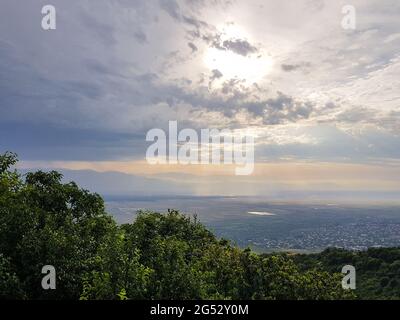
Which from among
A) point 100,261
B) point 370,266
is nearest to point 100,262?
point 100,261

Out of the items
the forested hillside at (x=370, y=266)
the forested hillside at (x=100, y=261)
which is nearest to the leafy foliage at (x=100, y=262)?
the forested hillside at (x=100, y=261)

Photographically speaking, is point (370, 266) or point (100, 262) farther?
point (370, 266)

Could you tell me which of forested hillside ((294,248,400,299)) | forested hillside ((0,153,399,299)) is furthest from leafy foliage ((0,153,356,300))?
forested hillside ((294,248,400,299))

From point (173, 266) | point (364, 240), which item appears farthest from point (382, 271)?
point (173, 266)

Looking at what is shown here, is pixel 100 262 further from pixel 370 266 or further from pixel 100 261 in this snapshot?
pixel 370 266

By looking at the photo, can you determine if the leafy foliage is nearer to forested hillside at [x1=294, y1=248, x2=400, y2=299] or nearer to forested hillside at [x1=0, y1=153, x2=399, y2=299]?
forested hillside at [x1=0, y1=153, x2=399, y2=299]

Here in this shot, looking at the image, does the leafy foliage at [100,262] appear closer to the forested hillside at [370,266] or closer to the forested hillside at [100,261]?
the forested hillside at [100,261]

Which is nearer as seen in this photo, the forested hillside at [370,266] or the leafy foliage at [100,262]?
the leafy foliage at [100,262]
